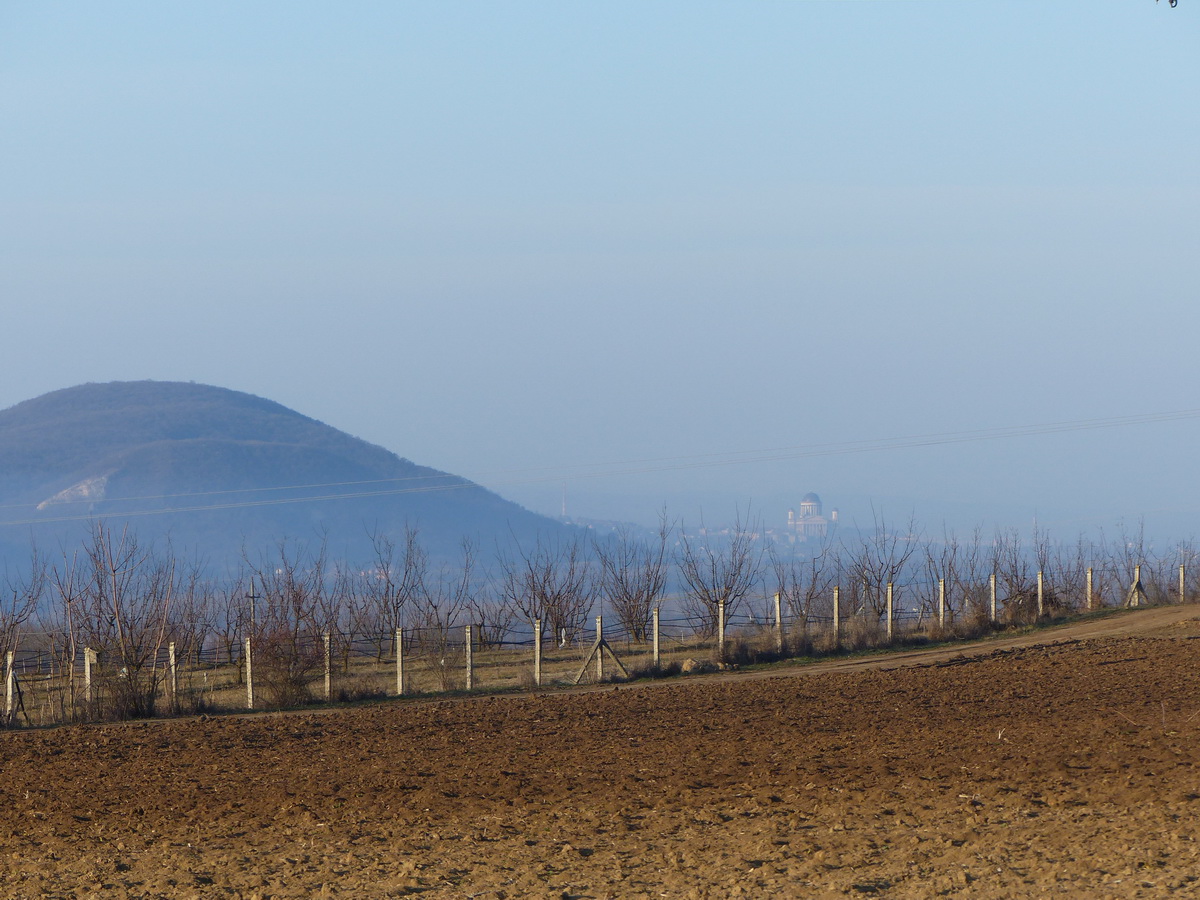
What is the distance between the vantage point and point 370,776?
12016mm

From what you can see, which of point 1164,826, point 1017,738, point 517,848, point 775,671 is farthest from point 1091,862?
point 775,671

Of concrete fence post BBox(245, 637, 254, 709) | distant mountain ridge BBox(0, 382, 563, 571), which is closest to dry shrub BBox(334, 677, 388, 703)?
concrete fence post BBox(245, 637, 254, 709)

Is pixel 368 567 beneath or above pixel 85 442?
beneath

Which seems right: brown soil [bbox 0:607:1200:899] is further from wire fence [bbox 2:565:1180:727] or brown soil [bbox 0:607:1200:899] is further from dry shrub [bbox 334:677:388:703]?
dry shrub [bbox 334:677:388:703]

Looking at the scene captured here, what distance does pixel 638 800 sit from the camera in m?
10.5

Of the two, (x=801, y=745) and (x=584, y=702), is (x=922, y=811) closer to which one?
(x=801, y=745)

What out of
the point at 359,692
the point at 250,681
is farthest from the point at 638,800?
the point at 359,692

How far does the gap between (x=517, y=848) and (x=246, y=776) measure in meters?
4.33

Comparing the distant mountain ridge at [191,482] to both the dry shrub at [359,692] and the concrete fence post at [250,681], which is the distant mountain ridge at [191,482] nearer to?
the dry shrub at [359,692]

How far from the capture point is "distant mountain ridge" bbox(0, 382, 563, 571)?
516 feet

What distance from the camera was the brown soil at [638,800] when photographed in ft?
26.8

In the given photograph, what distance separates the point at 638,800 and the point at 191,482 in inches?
6696

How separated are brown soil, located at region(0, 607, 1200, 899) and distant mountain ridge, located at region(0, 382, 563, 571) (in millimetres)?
133790

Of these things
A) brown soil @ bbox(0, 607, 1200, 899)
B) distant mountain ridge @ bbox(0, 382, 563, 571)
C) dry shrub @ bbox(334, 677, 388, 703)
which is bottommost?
dry shrub @ bbox(334, 677, 388, 703)
